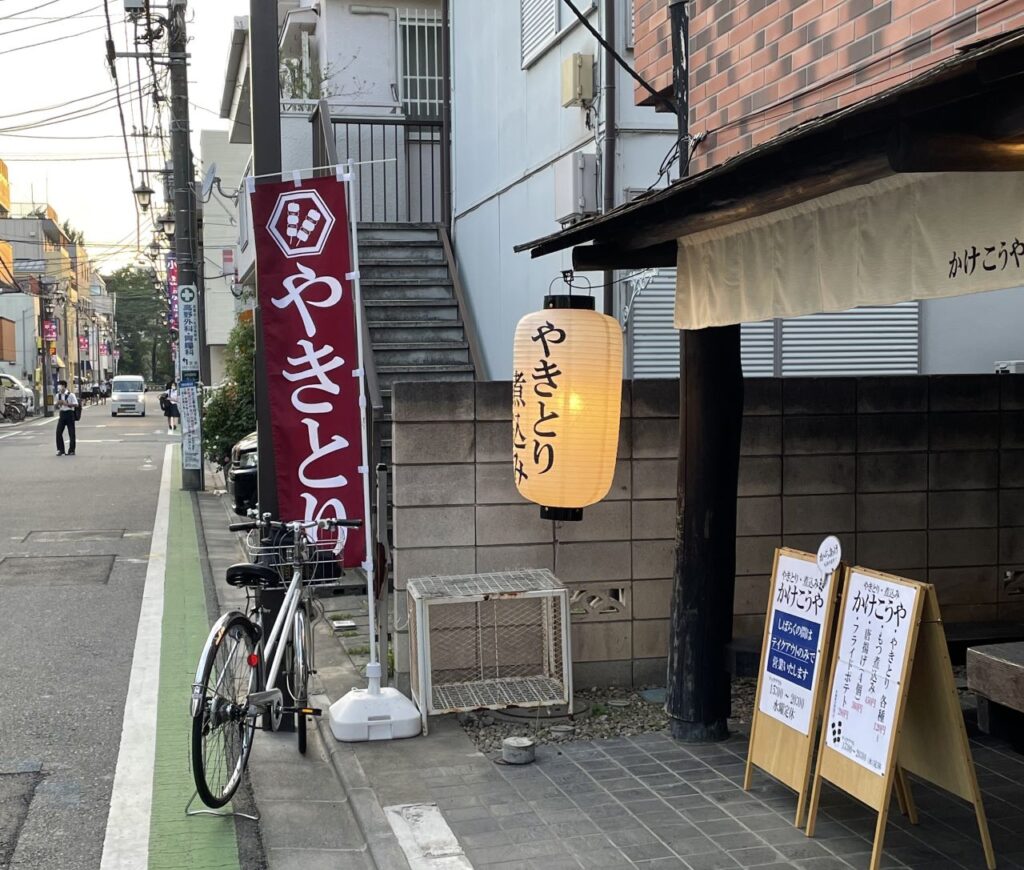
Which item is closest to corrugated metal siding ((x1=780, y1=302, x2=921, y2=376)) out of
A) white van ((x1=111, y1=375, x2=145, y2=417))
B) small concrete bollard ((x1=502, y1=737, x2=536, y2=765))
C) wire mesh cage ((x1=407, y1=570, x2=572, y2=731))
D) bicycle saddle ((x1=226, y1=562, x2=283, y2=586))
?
wire mesh cage ((x1=407, y1=570, x2=572, y2=731))

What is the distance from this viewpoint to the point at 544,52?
11047 mm

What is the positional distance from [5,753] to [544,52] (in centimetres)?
802

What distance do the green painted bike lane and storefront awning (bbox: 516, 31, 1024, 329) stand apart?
3668 mm

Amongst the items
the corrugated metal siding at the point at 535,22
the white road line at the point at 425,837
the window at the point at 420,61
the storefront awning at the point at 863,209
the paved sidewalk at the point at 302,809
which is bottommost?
the paved sidewalk at the point at 302,809

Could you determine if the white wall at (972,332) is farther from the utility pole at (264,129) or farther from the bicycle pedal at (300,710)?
the bicycle pedal at (300,710)

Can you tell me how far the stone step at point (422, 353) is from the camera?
43.7 feet

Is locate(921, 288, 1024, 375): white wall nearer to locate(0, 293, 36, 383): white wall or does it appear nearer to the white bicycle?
the white bicycle

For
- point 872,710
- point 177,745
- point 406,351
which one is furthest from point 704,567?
point 406,351

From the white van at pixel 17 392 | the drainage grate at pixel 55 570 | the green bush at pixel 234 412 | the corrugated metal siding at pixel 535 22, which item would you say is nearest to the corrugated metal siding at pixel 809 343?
the corrugated metal siding at pixel 535 22

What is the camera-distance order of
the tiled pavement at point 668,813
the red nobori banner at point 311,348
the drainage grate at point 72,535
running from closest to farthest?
the tiled pavement at point 668,813, the red nobori banner at point 311,348, the drainage grate at point 72,535

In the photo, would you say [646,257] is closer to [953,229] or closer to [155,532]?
[953,229]

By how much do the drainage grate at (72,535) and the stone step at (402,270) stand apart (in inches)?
205

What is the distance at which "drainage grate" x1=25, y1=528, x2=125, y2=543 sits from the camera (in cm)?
1523

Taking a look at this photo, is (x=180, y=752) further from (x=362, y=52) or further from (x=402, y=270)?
(x=362, y=52)
